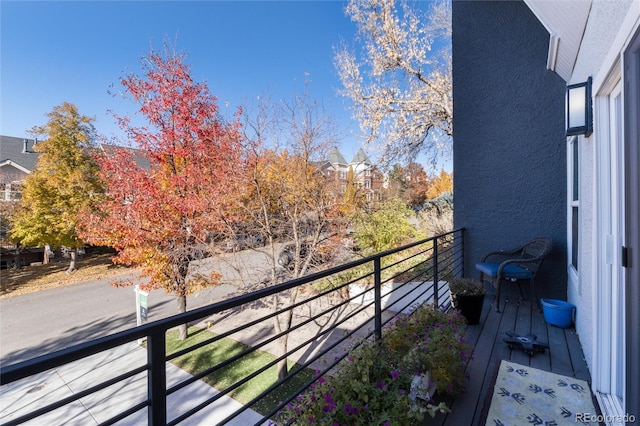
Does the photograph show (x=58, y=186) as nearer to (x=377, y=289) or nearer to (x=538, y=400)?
(x=377, y=289)

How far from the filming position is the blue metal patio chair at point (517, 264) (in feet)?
11.8

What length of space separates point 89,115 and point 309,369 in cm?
1209

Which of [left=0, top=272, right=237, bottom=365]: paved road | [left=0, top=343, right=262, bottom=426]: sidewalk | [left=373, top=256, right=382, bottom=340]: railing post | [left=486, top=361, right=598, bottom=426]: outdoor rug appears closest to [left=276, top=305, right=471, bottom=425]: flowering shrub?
[left=373, top=256, right=382, bottom=340]: railing post

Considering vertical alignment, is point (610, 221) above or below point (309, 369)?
above

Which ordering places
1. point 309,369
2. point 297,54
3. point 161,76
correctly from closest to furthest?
1. point 309,369
2. point 161,76
3. point 297,54

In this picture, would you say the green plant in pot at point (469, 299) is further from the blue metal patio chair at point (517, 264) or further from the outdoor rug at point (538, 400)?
the outdoor rug at point (538, 400)

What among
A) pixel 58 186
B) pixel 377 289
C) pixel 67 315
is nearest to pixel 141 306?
pixel 67 315

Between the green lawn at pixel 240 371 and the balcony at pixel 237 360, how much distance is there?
4cm

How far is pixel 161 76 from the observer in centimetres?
565

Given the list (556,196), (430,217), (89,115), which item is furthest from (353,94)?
(89,115)

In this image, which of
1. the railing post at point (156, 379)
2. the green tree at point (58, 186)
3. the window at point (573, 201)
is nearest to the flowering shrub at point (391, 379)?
the railing post at point (156, 379)

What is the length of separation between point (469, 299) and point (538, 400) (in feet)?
3.95

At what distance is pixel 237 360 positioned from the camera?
3.06 meters

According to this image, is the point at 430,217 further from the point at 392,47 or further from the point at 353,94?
the point at 392,47
